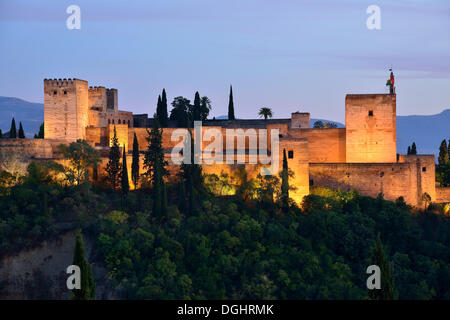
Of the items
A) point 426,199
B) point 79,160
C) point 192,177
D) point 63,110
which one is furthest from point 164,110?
point 426,199

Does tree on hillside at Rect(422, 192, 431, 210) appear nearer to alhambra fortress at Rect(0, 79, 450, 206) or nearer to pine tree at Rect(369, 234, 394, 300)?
alhambra fortress at Rect(0, 79, 450, 206)

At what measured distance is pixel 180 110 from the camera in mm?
54812

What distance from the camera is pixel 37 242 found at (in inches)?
1426

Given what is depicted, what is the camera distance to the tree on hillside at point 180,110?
54050mm

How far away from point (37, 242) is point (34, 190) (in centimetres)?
369

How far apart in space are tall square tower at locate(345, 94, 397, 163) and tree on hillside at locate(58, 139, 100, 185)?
48.1 ft

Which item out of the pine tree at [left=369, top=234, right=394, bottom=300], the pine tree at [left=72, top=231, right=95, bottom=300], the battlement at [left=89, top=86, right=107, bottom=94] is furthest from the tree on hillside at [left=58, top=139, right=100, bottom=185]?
the pine tree at [left=369, top=234, right=394, bottom=300]

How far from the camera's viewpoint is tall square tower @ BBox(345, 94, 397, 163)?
4419 cm

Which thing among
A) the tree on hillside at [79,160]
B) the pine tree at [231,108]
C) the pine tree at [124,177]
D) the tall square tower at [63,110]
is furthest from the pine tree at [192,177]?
the pine tree at [231,108]

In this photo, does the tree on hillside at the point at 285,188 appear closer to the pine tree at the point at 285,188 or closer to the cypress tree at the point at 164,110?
the pine tree at the point at 285,188

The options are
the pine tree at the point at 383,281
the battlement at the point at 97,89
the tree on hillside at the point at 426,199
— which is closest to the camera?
the pine tree at the point at 383,281

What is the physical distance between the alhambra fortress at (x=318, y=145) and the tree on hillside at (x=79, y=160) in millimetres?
694

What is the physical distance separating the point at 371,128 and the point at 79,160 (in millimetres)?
16716
